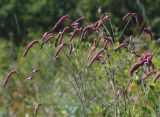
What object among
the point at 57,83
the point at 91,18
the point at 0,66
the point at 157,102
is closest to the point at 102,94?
the point at 157,102

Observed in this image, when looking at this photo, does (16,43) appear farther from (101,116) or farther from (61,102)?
(101,116)

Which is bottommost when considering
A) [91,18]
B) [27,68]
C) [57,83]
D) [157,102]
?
[157,102]

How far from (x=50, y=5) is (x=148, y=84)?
1032 cm

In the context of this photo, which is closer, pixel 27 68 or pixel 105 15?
pixel 105 15

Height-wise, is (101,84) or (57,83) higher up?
(57,83)

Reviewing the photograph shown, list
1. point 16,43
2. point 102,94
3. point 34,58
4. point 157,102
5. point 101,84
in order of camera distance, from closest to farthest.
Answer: point 157,102, point 102,94, point 101,84, point 34,58, point 16,43

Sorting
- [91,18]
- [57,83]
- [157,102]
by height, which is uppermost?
[91,18]

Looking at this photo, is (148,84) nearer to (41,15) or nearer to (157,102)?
(157,102)

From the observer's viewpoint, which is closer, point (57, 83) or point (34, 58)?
point (57, 83)

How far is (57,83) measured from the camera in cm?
639

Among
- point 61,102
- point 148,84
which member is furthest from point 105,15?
point 61,102

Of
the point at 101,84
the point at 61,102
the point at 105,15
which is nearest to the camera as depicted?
the point at 105,15

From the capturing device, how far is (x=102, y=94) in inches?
178

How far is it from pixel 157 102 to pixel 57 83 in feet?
8.91
